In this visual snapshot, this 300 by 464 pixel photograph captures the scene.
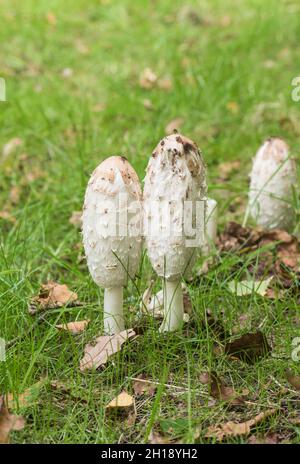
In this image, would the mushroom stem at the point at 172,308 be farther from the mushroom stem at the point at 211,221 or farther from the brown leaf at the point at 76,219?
Result: the brown leaf at the point at 76,219

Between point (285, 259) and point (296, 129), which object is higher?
point (296, 129)

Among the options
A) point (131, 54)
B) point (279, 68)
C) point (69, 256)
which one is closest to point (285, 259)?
point (69, 256)

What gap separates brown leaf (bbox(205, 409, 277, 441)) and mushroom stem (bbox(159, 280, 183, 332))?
1.75ft

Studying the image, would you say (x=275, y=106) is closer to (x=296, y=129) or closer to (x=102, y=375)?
(x=296, y=129)

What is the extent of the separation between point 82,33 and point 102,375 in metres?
5.12

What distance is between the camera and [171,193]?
2.41 meters

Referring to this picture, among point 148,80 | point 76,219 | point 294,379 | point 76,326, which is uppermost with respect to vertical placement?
point 148,80

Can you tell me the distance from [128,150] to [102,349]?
6.53ft

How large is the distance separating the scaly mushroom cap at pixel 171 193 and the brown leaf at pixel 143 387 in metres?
0.39

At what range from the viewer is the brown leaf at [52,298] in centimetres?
277

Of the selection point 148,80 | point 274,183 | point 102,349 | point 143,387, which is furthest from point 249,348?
point 148,80

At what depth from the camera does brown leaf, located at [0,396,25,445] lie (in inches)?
83.7

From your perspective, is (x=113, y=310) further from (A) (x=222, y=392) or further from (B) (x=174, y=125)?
(B) (x=174, y=125)

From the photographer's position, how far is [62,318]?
9.09ft
